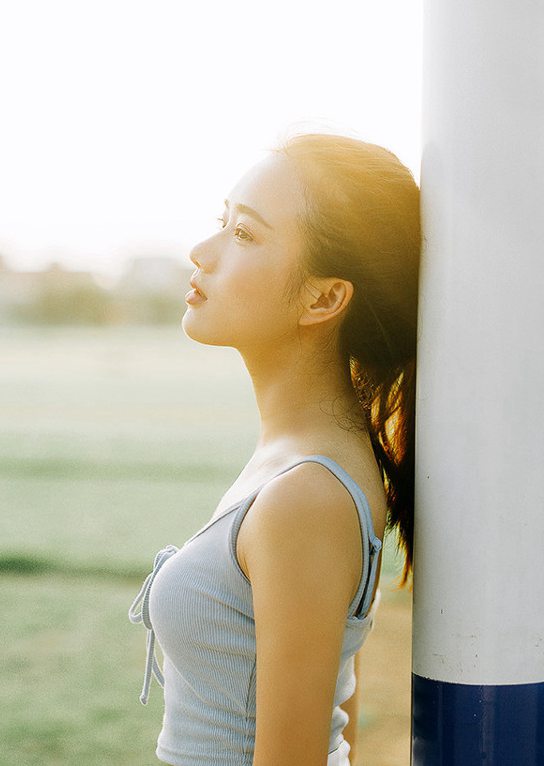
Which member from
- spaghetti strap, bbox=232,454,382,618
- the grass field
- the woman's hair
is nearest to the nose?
the woman's hair

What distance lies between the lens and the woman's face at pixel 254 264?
1.44m

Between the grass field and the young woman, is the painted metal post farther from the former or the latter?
the grass field

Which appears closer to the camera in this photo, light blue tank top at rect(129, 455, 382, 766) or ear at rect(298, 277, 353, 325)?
light blue tank top at rect(129, 455, 382, 766)

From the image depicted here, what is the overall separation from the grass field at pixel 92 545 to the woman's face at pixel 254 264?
443 millimetres

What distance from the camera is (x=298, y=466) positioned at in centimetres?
129

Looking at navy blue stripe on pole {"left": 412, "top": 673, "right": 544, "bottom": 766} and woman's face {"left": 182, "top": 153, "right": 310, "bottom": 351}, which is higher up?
woman's face {"left": 182, "top": 153, "right": 310, "bottom": 351}

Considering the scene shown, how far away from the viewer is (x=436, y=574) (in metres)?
1.28

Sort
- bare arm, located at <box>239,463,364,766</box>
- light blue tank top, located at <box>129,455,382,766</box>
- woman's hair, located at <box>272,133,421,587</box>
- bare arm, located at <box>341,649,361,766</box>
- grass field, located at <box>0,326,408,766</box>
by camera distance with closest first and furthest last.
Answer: bare arm, located at <box>239,463,364,766</box>, light blue tank top, located at <box>129,455,382,766</box>, woman's hair, located at <box>272,133,421,587</box>, bare arm, located at <box>341,649,361,766</box>, grass field, located at <box>0,326,408,766</box>

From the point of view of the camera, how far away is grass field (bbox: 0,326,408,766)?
421 centimetres

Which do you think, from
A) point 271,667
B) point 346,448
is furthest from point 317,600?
point 346,448

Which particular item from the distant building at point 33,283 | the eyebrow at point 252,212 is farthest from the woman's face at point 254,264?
the distant building at point 33,283

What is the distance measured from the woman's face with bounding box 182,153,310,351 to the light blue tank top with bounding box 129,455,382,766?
0.24 metres

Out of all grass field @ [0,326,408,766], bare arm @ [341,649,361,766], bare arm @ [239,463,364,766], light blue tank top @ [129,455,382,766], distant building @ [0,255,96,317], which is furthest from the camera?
distant building @ [0,255,96,317]

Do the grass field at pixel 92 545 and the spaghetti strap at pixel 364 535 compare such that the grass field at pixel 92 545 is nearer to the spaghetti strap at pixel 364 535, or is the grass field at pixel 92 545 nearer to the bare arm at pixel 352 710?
the bare arm at pixel 352 710
